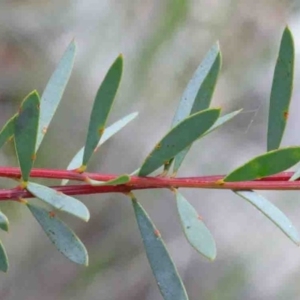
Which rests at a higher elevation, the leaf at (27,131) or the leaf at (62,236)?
the leaf at (27,131)

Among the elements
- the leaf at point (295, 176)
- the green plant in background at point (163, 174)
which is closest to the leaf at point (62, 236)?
the green plant in background at point (163, 174)

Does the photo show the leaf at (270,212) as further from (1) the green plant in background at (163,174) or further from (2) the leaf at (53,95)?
(2) the leaf at (53,95)

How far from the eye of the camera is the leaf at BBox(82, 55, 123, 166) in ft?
0.76

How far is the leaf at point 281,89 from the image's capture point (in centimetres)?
23

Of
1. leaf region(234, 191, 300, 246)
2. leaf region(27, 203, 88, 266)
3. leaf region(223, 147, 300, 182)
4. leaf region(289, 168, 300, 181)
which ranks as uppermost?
leaf region(27, 203, 88, 266)

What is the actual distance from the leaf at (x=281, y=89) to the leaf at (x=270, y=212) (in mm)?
32

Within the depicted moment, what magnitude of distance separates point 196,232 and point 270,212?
4 centimetres

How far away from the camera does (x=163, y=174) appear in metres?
0.25

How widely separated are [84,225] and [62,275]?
0.33ft

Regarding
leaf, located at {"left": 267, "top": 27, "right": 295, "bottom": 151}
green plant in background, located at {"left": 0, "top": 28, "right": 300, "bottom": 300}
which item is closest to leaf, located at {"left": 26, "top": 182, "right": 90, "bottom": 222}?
green plant in background, located at {"left": 0, "top": 28, "right": 300, "bottom": 300}

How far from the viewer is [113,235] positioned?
0.96 m

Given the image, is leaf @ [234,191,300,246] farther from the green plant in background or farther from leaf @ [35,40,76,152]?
leaf @ [35,40,76,152]

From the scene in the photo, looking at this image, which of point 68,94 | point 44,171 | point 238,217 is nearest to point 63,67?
point 44,171

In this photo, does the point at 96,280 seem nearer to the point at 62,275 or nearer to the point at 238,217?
the point at 62,275
